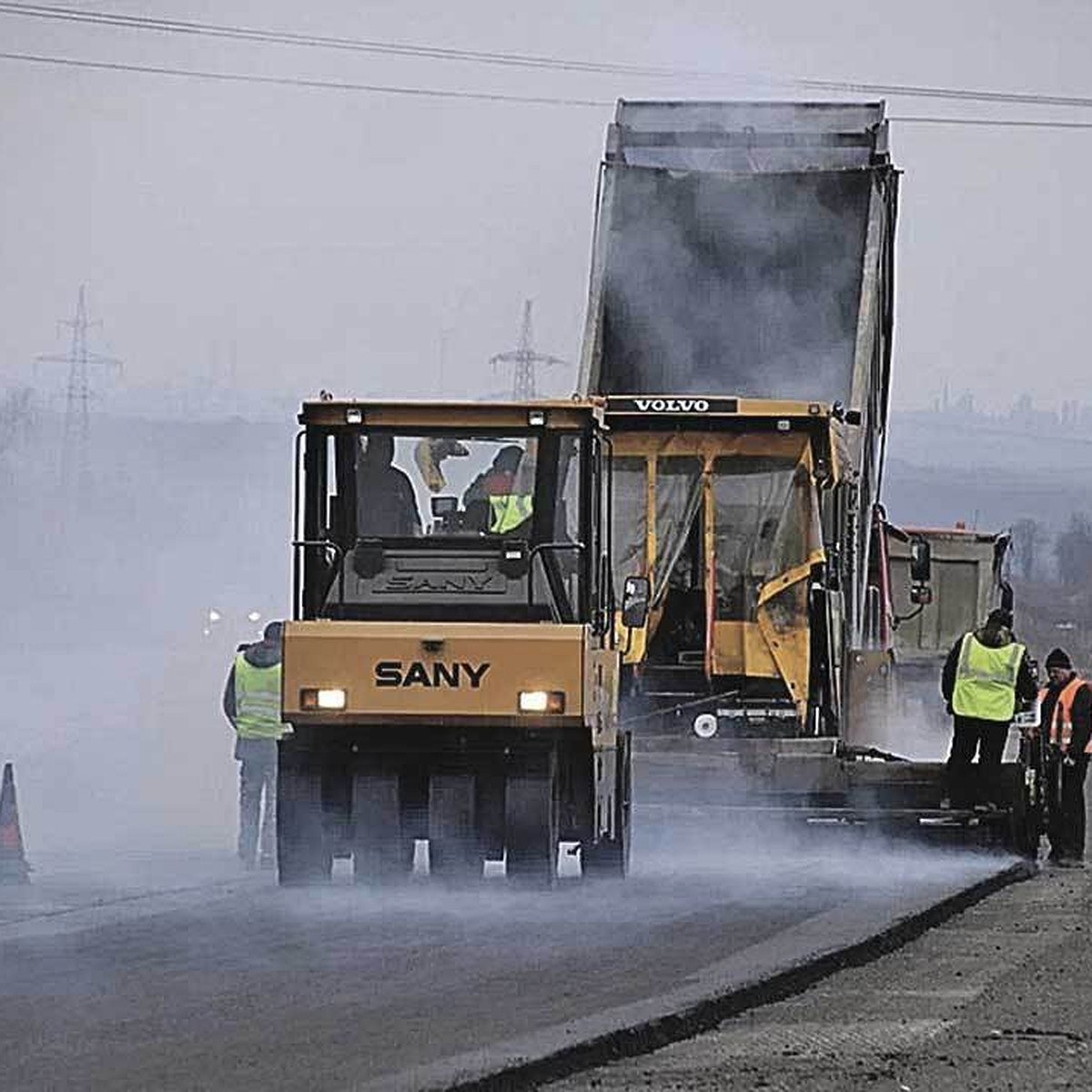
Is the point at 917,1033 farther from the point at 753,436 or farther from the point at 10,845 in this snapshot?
the point at 753,436

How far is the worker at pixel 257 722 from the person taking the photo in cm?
1958

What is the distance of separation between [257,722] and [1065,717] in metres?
6.01

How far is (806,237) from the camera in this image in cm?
2178

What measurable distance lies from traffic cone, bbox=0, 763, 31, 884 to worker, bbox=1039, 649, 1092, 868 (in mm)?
7522

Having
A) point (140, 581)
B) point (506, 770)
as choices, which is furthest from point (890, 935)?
point (140, 581)

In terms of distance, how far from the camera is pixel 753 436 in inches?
774

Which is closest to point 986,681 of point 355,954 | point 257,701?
point 257,701

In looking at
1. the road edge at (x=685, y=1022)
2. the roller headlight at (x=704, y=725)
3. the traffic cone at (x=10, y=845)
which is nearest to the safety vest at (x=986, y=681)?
the roller headlight at (x=704, y=725)

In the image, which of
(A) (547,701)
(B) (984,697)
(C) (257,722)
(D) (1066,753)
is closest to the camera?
(A) (547,701)

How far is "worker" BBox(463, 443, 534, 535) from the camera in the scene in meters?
16.4

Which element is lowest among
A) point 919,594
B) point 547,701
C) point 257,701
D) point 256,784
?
point 256,784

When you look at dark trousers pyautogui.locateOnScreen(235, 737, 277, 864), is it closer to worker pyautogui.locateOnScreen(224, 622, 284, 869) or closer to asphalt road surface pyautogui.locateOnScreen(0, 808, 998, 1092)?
worker pyautogui.locateOnScreen(224, 622, 284, 869)

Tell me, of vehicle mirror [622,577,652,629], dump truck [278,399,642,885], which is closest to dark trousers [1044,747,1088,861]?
dump truck [278,399,642,885]

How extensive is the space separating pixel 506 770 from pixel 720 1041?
5.68m
